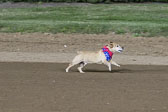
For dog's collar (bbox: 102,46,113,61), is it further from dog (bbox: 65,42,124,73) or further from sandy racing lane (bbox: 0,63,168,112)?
sandy racing lane (bbox: 0,63,168,112)

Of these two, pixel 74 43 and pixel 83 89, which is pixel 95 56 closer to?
pixel 83 89

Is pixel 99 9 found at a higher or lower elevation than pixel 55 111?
lower

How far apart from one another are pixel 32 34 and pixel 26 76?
35.3 feet

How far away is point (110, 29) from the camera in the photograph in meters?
27.5

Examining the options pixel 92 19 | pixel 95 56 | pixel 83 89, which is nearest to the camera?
pixel 83 89

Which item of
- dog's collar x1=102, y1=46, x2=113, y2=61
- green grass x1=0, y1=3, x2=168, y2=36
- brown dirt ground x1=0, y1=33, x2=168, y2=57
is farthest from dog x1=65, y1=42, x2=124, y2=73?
green grass x1=0, y1=3, x2=168, y2=36

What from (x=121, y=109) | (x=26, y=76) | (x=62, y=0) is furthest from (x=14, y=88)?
(x=62, y=0)

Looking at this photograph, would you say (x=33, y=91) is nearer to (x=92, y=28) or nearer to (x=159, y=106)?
(x=159, y=106)

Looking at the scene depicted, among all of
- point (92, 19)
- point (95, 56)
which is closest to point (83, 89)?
point (95, 56)

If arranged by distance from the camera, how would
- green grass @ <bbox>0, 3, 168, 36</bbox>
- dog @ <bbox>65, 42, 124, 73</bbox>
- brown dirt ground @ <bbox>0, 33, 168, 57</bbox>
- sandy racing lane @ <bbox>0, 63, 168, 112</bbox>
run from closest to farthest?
sandy racing lane @ <bbox>0, 63, 168, 112</bbox> → dog @ <bbox>65, 42, 124, 73</bbox> → brown dirt ground @ <bbox>0, 33, 168, 57</bbox> → green grass @ <bbox>0, 3, 168, 36</bbox>

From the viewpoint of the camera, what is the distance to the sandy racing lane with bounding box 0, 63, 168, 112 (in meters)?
12.2

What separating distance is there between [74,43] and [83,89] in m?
10.2

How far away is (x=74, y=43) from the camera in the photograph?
2430 centimetres

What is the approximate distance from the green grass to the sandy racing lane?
9.04 meters
